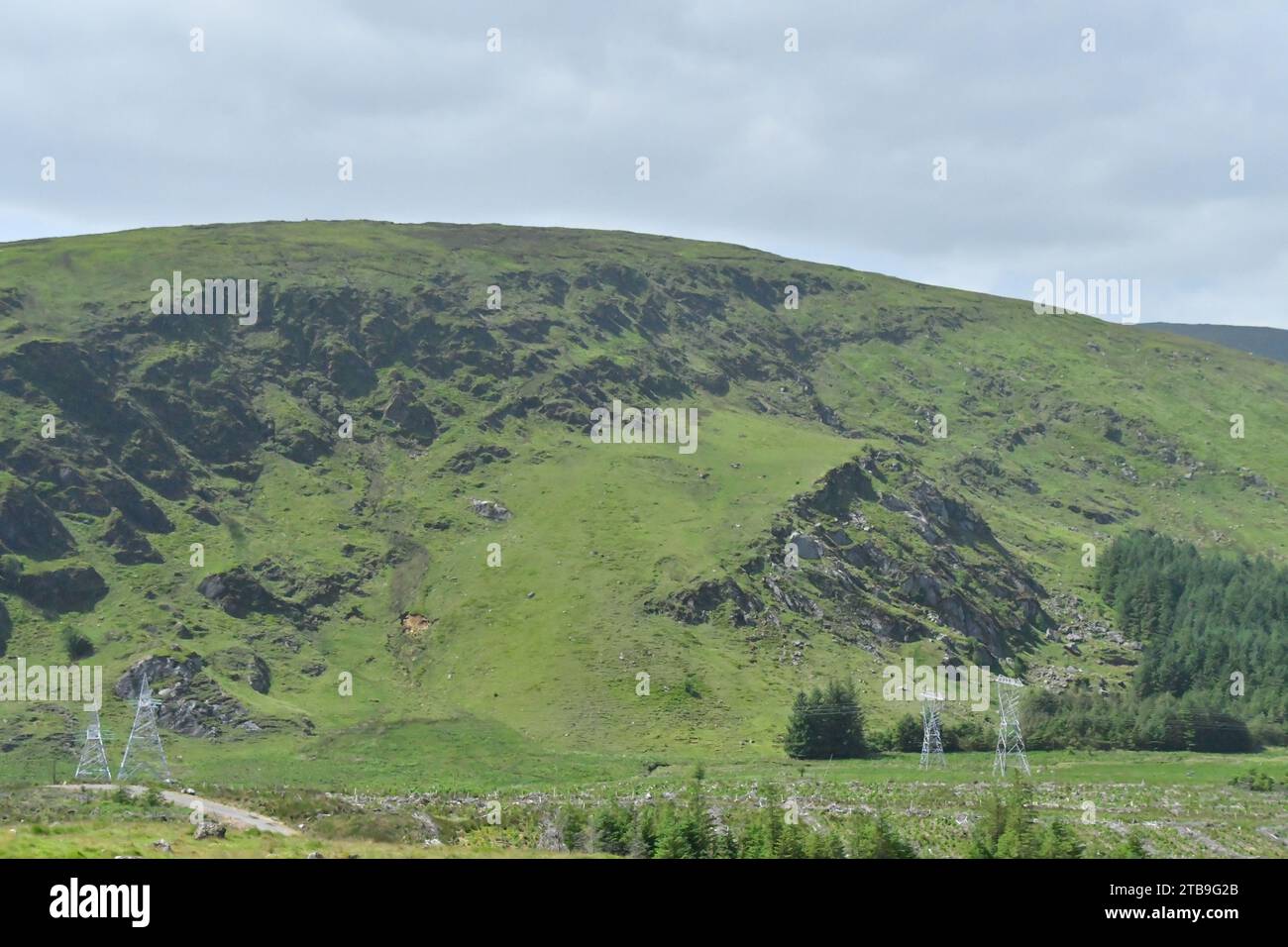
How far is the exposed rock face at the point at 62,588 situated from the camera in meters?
191

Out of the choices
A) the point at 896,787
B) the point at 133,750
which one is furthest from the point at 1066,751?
the point at 133,750

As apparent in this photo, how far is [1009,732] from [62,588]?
141 m

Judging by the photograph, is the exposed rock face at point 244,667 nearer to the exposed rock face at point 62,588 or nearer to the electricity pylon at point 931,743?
the exposed rock face at point 62,588

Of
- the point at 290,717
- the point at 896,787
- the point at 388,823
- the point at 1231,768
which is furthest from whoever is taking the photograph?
the point at 290,717

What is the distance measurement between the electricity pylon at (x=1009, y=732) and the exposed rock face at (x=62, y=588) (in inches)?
5319

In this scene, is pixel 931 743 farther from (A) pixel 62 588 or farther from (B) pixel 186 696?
(A) pixel 62 588

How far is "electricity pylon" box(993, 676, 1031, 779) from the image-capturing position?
5399 inches

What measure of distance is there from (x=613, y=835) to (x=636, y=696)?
91.9 metres

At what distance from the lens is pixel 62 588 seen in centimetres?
19325

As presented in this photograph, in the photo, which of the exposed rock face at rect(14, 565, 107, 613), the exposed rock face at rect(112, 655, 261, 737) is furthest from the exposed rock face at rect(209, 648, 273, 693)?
the exposed rock face at rect(14, 565, 107, 613)

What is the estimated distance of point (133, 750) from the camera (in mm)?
145500
